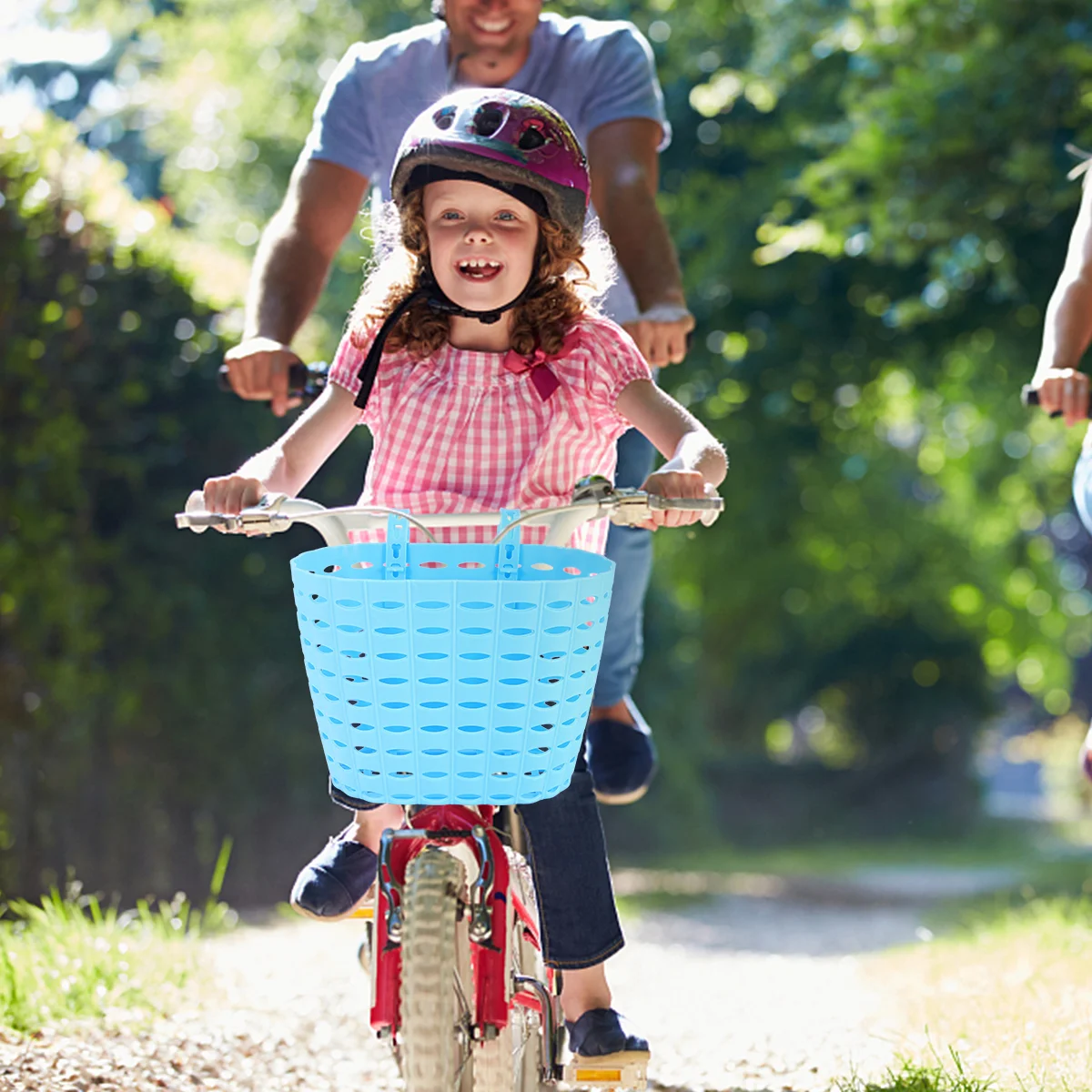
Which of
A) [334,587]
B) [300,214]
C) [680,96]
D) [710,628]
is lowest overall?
[710,628]

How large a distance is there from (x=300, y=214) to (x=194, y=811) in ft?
14.8

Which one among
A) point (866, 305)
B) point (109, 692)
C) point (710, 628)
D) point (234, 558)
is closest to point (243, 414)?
point (234, 558)

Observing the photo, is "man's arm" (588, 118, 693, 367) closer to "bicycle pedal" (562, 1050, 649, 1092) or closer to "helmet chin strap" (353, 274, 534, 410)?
"helmet chin strap" (353, 274, 534, 410)

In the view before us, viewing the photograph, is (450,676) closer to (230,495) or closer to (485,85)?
(230,495)

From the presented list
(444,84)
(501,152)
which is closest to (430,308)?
(501,152)

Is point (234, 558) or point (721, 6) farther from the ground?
point (721, 6)

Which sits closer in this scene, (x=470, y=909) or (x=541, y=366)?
(x=470, y=909)

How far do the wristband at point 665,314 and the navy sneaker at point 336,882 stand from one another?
132 centimetres

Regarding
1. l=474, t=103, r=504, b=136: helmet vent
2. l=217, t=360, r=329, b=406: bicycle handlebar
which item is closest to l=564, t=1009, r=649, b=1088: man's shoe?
l=217, t=360, r=329, b=406: bicycle handlebar

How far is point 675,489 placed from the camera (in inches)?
106

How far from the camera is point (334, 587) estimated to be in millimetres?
2477

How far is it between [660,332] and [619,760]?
1.11 metres

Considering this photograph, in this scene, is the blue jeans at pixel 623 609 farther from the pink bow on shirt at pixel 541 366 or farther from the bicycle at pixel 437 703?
the bicycle at pixel 437 703

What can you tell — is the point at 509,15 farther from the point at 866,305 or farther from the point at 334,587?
the point at 866,305
